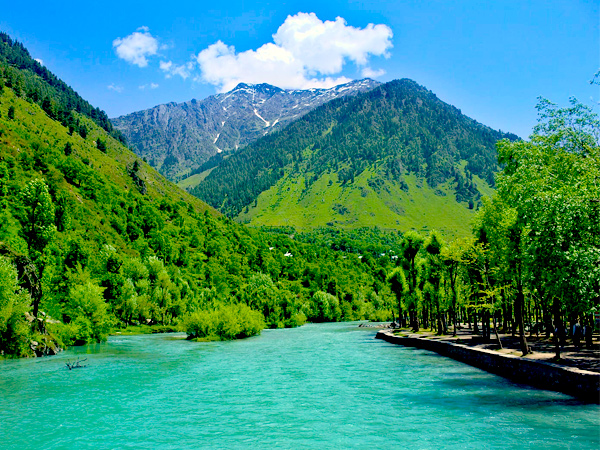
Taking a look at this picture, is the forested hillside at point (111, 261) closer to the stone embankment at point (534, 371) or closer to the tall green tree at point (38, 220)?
the tall green tree at point (38, 220)

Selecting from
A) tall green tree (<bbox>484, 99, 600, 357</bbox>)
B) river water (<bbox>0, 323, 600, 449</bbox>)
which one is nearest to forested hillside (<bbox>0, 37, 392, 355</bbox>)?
river water (<bbox>0, 323, 600, 449</bbox>)

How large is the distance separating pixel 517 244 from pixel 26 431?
32.3 metres

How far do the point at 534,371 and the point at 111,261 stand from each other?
281ft

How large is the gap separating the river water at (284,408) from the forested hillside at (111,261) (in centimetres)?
1960

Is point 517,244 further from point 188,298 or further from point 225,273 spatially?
point 225,273

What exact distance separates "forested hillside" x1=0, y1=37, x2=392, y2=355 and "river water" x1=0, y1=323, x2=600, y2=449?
19.6 meters

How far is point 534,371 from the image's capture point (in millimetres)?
28578

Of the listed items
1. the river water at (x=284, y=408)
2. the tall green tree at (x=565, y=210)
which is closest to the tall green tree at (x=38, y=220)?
the river water at (x=284, y=408)

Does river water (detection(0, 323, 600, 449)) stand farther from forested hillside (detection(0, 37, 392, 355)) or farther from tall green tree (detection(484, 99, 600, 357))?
forested hillside (detection(0, 37, 392, 355))

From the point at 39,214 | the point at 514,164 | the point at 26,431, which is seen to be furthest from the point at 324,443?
the point at 39,214

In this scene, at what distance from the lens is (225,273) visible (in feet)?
477

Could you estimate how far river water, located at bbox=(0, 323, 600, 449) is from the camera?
18922 millimetres

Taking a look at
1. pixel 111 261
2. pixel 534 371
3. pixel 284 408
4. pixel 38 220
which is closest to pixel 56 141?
pixel 111 261

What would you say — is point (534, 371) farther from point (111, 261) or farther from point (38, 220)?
point (111, 261)
